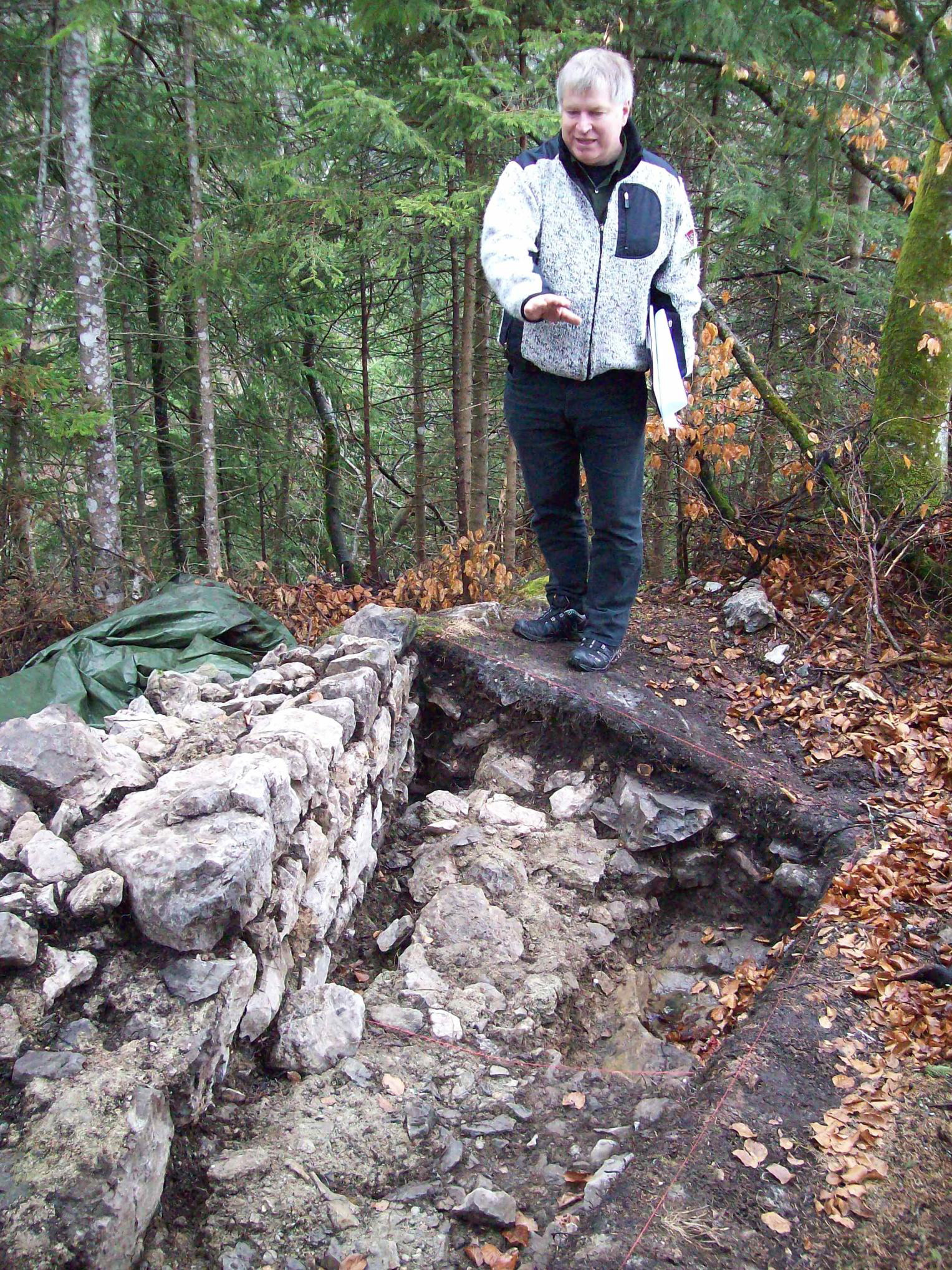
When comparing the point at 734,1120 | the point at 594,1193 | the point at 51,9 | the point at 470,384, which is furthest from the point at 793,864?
the point at 51,9

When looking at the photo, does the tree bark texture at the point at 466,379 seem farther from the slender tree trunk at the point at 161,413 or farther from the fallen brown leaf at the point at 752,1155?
the fallen brown leaf at the point at 752,1155

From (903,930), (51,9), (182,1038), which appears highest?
(51,9)

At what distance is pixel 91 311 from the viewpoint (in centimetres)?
592

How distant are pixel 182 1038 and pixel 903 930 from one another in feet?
7.57

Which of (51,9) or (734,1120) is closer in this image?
(734,1120)

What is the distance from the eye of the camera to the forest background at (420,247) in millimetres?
4578

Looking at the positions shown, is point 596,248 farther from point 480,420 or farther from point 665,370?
point 480,420

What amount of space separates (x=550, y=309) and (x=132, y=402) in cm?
721

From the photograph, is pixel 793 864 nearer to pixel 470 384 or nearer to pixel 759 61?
pixel 759 61

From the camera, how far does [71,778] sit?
2512 millimetres

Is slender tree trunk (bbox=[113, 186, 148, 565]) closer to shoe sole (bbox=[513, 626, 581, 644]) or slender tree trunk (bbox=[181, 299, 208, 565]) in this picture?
slender tree trunk (bbox=[181, 299, 208, 565])

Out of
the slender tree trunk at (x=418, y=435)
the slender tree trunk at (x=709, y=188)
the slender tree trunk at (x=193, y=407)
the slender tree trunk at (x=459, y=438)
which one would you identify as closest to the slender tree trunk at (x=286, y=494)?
the slender tree trunk at (x=193, y=407)

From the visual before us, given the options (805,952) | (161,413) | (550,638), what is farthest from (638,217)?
(161,413)

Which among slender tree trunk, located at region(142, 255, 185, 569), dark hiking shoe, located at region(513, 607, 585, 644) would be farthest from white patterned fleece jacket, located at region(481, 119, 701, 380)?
slender tree trunk, located at region(142, 255, 185, 569)
